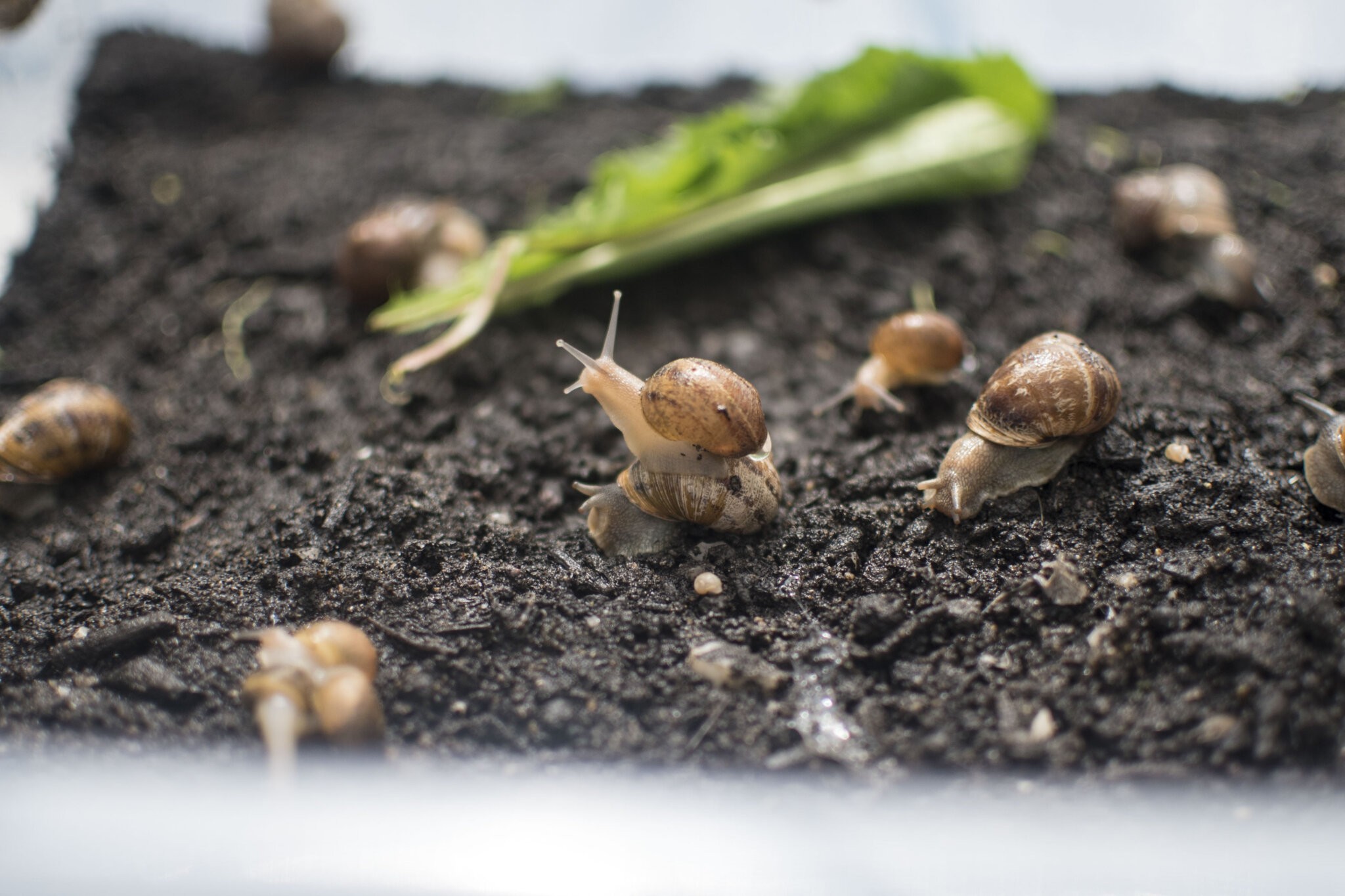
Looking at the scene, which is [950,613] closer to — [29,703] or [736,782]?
[736,782]

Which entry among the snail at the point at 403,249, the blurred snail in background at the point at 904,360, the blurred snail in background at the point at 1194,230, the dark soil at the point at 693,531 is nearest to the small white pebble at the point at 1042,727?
the dark soil at the point at 693,531

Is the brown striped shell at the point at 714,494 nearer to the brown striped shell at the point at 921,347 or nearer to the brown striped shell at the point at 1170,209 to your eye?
the brown striped shell at the point at 921,347

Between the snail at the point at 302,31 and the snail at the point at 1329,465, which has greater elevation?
the snail at the point at 302,31

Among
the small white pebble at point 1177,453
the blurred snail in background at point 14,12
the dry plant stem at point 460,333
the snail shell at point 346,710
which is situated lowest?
the snail shell at point 346,710

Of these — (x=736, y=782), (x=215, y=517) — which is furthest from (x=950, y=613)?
(x=215, y=517)

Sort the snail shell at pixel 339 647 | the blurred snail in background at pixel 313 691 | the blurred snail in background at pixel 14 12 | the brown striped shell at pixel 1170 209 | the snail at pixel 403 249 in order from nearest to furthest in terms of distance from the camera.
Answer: the blurred snail in background at pixel 313 691, the snail shell at pixel 339 647, the brown striped shell at pixel 1170 209, the snail at pixel 403 249, the blurred snail in background at pixel 14 12

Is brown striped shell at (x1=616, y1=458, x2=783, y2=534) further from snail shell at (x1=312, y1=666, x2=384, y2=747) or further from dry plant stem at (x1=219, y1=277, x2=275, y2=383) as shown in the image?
dry plant stem at (x1=219, y1=277, x2=275, y2=383)

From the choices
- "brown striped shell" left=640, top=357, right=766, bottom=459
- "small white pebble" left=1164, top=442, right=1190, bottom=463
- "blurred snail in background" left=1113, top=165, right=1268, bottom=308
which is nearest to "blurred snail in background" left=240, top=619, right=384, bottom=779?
"brown striped shell" left=640, top=357, right=766, bottom=459

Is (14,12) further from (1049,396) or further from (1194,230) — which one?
(1194,230)
